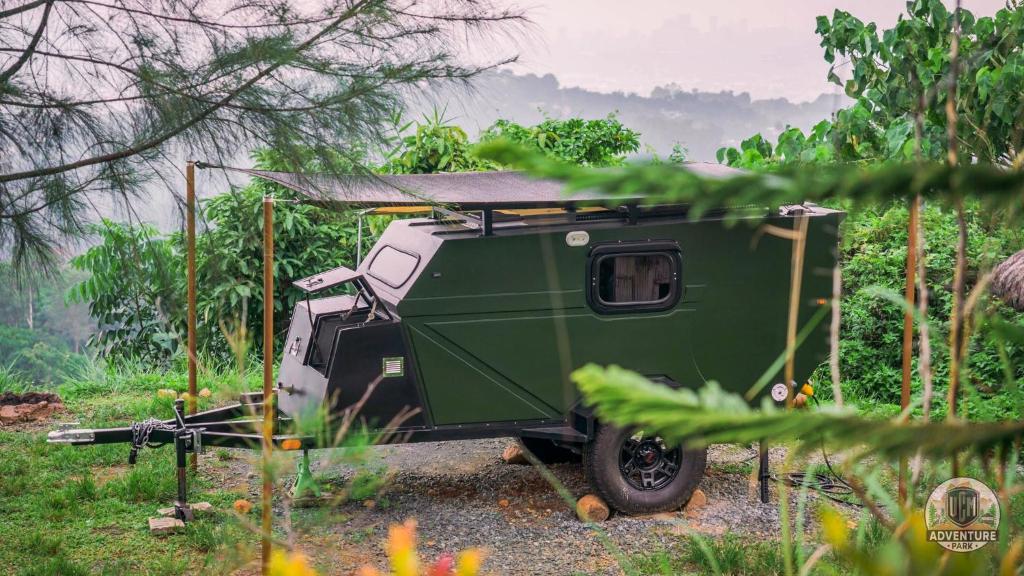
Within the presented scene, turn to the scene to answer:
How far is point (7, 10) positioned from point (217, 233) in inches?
236

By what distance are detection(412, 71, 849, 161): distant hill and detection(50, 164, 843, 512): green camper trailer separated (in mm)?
703

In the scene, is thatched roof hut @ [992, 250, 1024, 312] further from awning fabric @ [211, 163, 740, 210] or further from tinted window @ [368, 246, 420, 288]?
tinted window @ [368, 246, 420, 288]

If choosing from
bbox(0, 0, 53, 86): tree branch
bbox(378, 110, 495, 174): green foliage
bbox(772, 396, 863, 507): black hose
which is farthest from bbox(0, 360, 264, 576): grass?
bbox(772, 396, 863, 507): black hose

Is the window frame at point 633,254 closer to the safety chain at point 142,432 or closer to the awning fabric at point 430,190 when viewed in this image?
the awning fabric at point 430,190

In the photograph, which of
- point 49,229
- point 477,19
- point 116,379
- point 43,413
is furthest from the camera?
point 116,379

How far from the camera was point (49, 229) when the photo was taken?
411 centimetres

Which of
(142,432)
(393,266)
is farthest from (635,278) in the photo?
(142,432)

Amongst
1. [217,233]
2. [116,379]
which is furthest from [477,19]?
[116,379]

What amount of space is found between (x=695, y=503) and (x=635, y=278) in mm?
1443

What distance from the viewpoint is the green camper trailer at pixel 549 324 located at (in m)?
5.68

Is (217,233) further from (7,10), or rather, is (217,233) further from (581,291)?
(7,10)

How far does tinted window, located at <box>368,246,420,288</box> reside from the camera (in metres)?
5.84

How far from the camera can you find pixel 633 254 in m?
5.94

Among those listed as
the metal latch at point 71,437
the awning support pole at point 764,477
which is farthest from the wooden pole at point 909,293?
the metal latch at point 71,437
